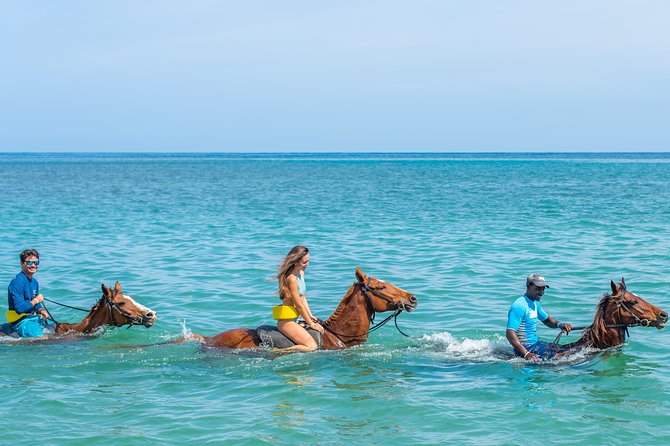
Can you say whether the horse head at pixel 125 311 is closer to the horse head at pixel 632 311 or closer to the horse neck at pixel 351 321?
the horse neck at pixel 351 321

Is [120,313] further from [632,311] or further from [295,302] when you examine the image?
[632,311]

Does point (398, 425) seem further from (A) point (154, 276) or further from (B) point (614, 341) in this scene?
(A) point (154, 276)

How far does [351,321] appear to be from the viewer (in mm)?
11578

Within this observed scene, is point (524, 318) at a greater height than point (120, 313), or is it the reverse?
point (524, 318)

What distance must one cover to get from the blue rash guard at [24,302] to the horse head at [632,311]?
8.80m

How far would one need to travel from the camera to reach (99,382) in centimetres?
1059

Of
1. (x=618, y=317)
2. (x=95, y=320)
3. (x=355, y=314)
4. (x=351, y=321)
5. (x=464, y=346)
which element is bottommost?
(x=464, y=346)

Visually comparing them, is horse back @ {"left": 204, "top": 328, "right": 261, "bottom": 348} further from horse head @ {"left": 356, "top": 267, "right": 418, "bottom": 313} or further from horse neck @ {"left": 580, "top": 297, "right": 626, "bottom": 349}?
horse neck @ {"left": 580, "top": 297, "right": 626, "bottom": 349}

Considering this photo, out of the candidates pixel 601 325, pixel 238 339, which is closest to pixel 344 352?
pixel 238 339

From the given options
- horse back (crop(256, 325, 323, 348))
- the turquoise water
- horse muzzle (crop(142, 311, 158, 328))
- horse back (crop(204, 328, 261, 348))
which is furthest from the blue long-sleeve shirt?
horse back (crop(256, 325, 323, 348))

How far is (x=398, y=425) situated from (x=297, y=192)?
47486 millimetres

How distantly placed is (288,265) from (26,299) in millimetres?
4687

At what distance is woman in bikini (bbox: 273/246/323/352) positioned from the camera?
1087 centimetres

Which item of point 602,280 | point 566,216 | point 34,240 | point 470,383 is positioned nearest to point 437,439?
point 470,383
